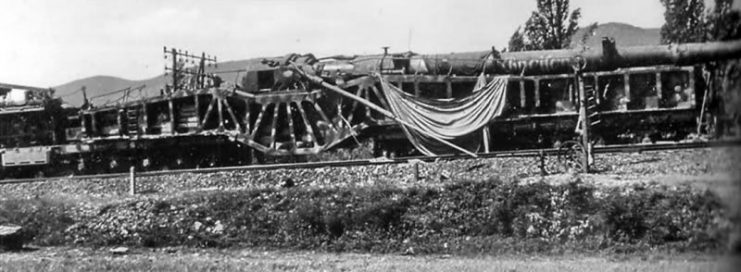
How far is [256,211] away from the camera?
1421 centimetres

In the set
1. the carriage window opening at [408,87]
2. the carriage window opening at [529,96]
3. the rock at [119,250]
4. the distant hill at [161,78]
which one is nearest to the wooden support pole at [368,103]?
the carriage window opening at [408,87]

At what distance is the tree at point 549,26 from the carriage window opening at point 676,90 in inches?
561

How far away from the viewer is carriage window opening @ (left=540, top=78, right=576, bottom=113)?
19750mm

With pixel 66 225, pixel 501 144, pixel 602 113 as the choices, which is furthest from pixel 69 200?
pixel 602 113

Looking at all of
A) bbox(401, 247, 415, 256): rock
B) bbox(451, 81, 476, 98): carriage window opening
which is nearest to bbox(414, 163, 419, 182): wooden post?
bbox(401, 247, 415, 256): rock

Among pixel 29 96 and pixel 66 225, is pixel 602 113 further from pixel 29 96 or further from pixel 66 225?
pixel 29 96

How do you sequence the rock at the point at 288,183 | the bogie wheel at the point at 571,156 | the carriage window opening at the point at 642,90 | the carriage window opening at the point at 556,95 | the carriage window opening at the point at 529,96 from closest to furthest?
the bogie wheel at the point at 571,156 → the rock at the point at 288,183 → the carriage window opening at the point at 642,90 → the carriage window opening at the point at 556,95 → the carriage window opening at the point at 529,96

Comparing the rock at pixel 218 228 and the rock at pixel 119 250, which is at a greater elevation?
the rock at pixel 218 228

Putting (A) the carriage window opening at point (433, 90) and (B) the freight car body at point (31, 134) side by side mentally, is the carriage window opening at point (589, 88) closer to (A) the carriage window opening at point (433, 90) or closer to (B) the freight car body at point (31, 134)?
(A) the carriage window opening at point (433, 90)

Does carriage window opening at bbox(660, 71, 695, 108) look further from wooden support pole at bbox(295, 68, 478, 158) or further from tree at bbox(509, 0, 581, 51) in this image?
tree at bbox(509, 0, 581, 51)

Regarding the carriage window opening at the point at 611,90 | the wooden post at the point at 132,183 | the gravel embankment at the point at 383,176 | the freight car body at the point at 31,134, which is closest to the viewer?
the gravel embankment at the point at 383,176

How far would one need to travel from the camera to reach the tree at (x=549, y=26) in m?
33.0

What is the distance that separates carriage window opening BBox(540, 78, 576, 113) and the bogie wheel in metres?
4.19

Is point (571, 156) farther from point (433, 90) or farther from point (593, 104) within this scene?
point (433, 90)
